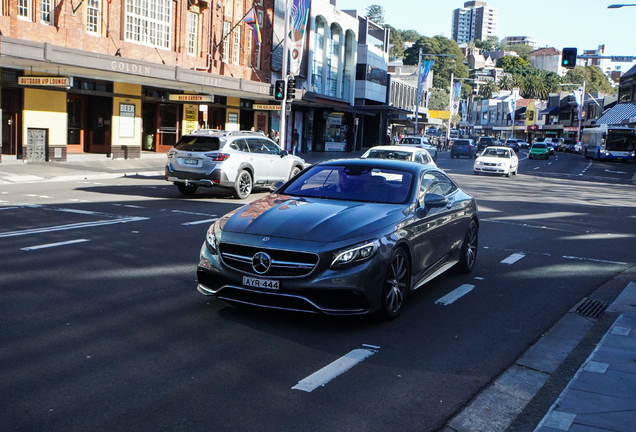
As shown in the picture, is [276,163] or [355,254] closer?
[355,254]

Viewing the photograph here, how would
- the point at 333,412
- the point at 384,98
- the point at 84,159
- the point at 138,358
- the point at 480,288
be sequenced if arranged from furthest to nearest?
the point at 384,98 < the point at 84,159 < the point at 480,288 < the point at 138,358 < the point at 333,412

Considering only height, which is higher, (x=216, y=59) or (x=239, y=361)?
(x=216, y=59)

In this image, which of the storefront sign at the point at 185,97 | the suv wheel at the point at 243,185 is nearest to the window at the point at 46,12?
the storefront sign at the point at 185,97

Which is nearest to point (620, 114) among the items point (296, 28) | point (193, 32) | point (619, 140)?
point (619, 140)

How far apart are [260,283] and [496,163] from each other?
28.5 m

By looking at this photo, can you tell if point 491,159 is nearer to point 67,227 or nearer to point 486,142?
point 67,227

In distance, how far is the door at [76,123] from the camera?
91.6 ft

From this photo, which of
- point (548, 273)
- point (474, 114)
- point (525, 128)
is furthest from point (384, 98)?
point (474, 114)

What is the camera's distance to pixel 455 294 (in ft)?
25.7

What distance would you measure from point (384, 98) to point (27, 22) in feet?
142

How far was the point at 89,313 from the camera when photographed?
20.4 feet

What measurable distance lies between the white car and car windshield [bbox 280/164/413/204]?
86.5ft

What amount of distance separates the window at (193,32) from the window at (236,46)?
3.47 meters

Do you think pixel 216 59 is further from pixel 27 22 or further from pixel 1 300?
pixel 1 300
